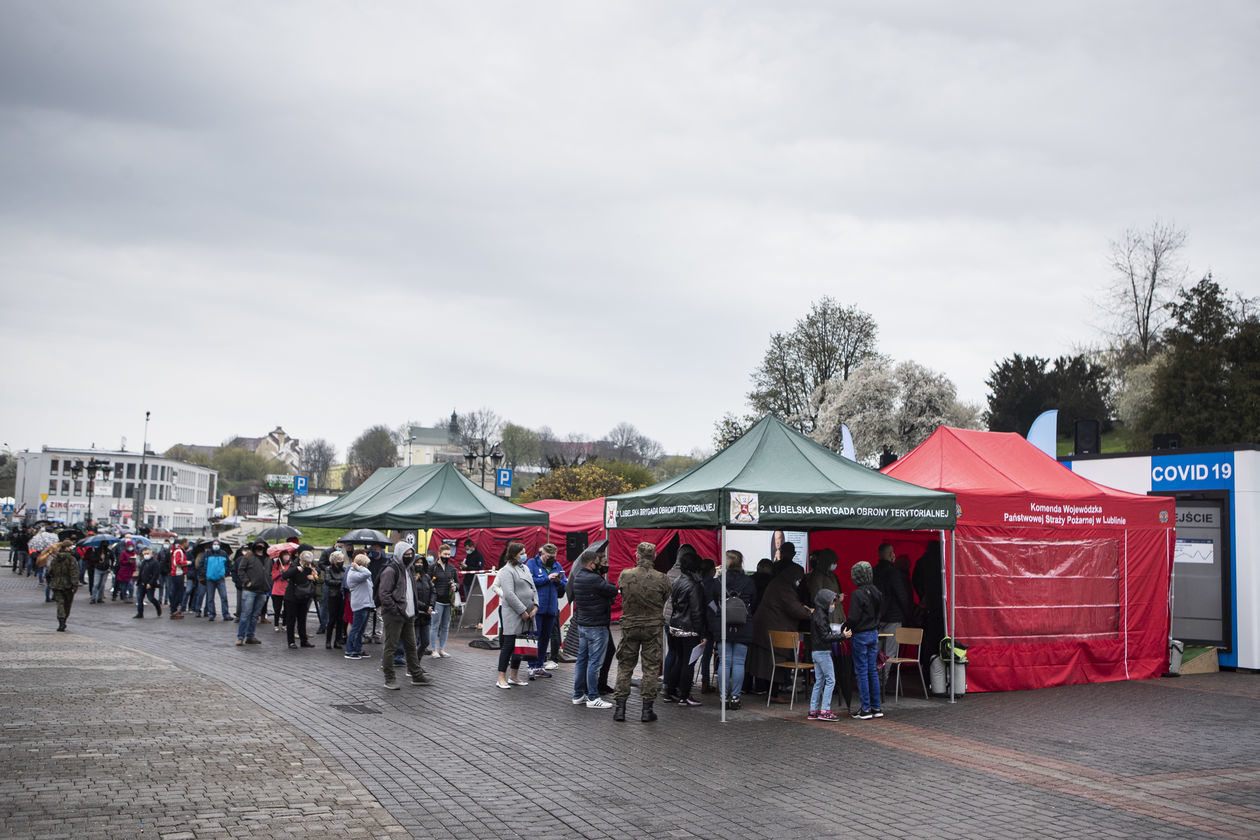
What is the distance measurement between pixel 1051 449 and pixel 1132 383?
36.8 meters

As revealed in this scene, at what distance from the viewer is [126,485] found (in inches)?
4631

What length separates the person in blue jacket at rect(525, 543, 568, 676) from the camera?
1340cm

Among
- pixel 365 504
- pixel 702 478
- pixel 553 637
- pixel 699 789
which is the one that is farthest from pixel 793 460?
pixel 365 504

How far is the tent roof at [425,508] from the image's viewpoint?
1909cm

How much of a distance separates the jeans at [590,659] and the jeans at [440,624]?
508 centimetres

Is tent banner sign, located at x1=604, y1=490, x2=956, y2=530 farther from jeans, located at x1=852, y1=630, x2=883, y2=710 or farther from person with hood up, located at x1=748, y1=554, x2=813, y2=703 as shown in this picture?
jeans, located at x1=852, y1=630, x2=883, y2=710

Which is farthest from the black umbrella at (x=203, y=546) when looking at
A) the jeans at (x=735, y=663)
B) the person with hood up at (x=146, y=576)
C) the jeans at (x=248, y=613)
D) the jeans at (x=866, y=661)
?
the jeans at (x=866, y=661)

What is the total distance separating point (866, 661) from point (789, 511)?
1761mm

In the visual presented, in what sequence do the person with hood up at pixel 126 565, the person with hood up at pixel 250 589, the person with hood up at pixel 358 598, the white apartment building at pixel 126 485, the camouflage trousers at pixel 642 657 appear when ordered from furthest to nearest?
the white apartment building at pixel 126 485, the person with hood up at pixel 126 565, the person with hood up at pixel 250 589, the person with hood up at pixel 358 598, the camouflage trousers at pixel 642 657

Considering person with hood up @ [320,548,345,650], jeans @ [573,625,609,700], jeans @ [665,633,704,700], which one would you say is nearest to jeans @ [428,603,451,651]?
person with hood up @ [320,548,345,650]

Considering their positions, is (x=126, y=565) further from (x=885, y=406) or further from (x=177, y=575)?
(x=885, y=406)

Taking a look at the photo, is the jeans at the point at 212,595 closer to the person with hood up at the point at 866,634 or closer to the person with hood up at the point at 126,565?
the person with hood up at the point at 126,565

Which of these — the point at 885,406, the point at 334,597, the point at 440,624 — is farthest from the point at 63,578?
the point at 885,406

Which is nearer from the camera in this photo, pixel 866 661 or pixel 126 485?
pixel 866 661
